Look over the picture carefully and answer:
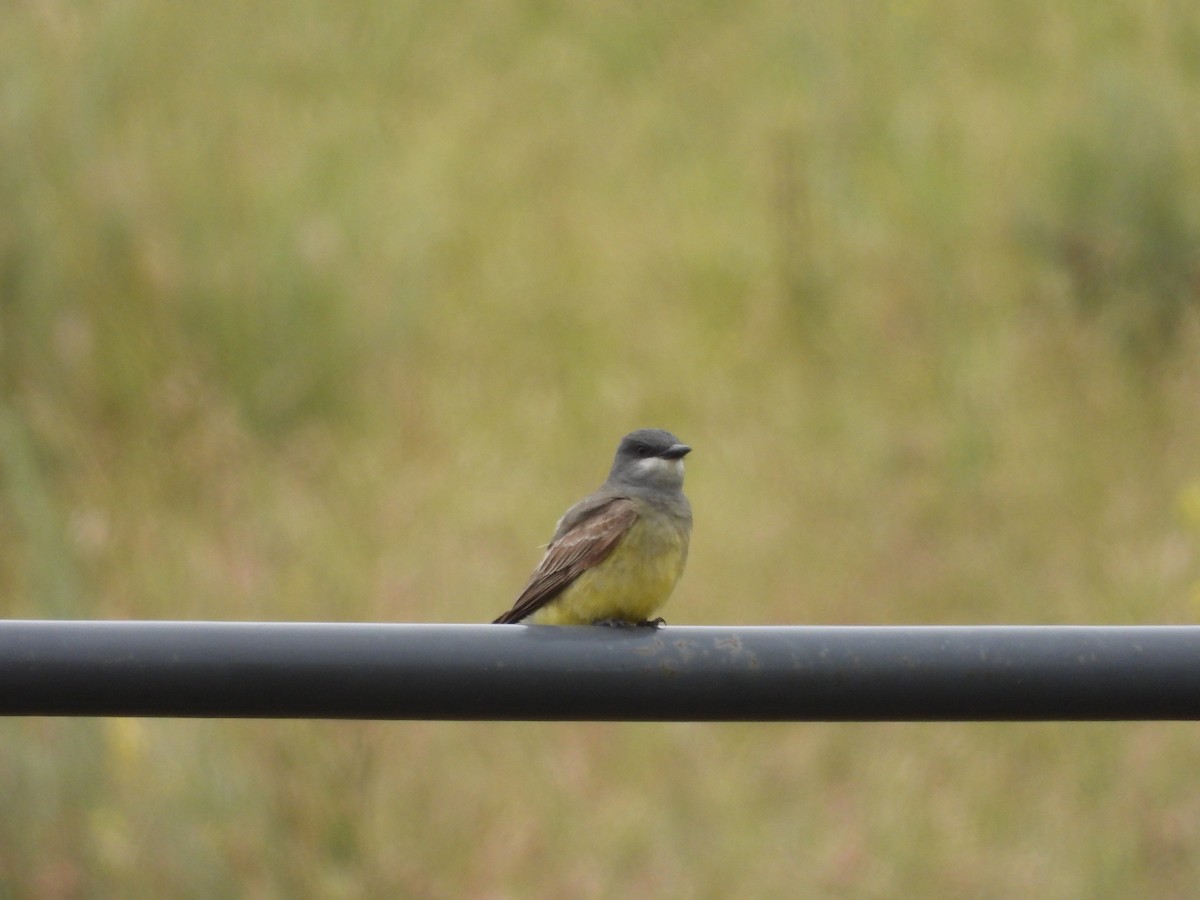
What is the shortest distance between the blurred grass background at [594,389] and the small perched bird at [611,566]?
1467mm

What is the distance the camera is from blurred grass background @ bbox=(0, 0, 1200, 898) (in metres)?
5.36

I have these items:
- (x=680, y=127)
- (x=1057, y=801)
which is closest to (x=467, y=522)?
(x=1057, y=801)

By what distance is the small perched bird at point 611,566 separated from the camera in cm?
386

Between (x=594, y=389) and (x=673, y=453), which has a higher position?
(x=594, y=389)

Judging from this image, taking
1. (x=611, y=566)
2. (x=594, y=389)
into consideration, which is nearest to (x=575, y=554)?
(x=611, y=566)

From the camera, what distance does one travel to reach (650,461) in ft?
14.0

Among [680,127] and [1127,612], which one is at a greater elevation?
[680,127]

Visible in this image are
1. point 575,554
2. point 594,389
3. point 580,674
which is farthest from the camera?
point 594,389

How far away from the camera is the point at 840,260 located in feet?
28.8

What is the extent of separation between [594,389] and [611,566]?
169 inches

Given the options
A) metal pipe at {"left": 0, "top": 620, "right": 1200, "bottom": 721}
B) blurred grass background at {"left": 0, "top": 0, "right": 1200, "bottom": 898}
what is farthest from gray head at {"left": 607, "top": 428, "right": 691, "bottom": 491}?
metal pipe at {"left": 0, "top": 620, "right": 1200, "bottom": 721}

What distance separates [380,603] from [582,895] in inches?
49.8

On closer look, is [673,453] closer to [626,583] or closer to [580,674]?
[626,583]

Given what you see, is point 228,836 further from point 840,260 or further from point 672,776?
point 840,260
